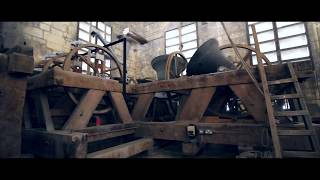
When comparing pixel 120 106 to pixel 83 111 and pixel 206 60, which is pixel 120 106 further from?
pixel 206 60

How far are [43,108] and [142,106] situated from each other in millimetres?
1861

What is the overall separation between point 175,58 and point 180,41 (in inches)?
283

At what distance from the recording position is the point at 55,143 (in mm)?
2340

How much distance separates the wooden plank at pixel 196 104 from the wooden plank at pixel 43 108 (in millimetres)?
2102

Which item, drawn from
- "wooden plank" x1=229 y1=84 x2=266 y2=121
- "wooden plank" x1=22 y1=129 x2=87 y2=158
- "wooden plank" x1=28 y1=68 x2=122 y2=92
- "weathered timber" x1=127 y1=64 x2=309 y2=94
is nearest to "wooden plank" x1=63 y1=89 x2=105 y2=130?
"wooden plank" x1=28 y1=68 x2=122 y2=92

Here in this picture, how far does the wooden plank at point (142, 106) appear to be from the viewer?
4.07 metres

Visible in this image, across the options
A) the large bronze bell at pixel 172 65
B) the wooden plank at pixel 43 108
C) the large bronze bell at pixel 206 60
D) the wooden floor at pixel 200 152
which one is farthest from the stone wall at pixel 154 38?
the wooden plank at pixel 43 108

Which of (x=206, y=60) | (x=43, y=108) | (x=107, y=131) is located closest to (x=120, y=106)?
(x=107, y=131)

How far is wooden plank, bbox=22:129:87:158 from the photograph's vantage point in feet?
7.06

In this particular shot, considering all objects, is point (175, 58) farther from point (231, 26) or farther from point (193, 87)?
point (231, 26)

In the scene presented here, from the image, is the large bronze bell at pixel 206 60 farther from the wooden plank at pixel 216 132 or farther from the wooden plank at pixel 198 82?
the wooden plank at pixel 216 132

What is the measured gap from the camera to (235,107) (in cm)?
474
